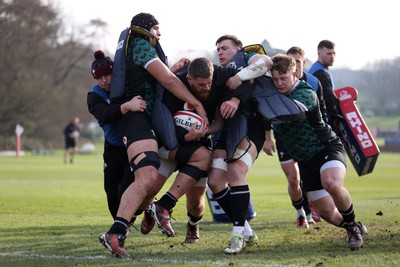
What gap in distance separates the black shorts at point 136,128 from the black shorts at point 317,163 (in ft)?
5.87

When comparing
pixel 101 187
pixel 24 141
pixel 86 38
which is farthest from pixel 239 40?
pixel 86 38

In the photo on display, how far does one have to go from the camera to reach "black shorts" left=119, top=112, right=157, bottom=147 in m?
6.95

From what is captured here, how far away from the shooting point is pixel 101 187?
1834cm

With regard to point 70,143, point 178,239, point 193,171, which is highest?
point 193,171

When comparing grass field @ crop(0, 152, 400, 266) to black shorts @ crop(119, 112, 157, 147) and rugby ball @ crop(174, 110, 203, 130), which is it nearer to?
black shorts @ crop(119, 112, 157, 147)

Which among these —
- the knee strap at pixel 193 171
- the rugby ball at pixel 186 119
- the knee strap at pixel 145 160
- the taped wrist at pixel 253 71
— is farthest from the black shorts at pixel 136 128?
the taped wrist at pixel 253 71

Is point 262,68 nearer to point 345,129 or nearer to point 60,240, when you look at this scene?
point 60,240

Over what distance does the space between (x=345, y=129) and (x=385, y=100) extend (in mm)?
121609

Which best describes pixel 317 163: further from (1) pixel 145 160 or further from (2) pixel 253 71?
(1) pixel 145 160

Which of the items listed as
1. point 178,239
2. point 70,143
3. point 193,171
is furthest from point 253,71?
point 70,143

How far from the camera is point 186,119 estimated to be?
285 inches

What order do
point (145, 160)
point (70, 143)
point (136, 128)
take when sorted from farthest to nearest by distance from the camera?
point (70, 143) → point (136, 128) → point (145, 160)

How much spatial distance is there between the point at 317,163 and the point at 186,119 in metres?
1.53

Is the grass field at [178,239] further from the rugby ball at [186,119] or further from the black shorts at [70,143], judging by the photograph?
the black shorts at [70,143]
